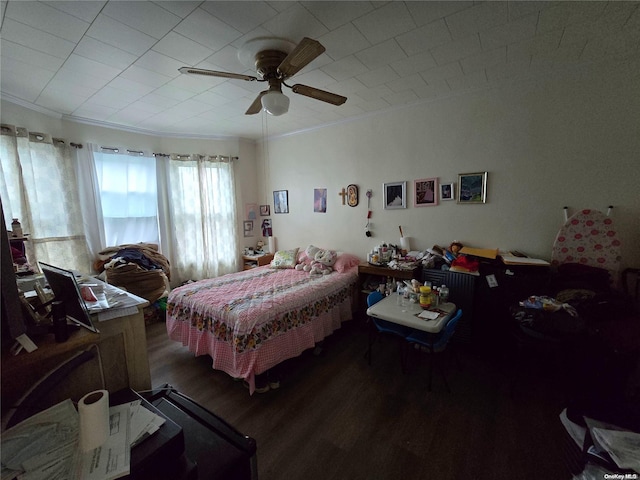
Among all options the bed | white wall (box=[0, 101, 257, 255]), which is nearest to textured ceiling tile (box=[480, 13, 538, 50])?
the bed

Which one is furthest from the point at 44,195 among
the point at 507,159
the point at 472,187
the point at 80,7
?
the point at 507,159

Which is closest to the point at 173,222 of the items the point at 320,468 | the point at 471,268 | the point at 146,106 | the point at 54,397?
the point at 146,106

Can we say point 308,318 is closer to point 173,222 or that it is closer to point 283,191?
point 283,191

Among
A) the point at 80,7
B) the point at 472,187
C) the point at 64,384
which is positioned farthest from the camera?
the point at 472,187

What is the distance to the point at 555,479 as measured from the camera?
1.37 metres

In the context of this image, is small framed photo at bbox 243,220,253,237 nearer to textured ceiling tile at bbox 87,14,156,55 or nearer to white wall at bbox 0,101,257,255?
white wall at bbox 0,101,257,255

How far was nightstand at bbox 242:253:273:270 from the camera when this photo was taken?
14.3ft

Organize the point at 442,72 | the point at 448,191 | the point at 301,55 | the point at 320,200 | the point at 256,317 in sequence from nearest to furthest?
the point at 301,55, the point at 256,317, the point at 442,72, the point at 448,191, the point at 320,200

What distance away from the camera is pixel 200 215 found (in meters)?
4.21

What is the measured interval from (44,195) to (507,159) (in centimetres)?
511

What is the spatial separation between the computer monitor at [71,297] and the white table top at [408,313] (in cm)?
173

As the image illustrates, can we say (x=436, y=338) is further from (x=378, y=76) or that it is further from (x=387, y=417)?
(x=378, y=76)

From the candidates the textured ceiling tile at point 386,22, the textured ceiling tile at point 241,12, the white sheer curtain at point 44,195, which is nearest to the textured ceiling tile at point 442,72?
the textured ceiling tile at point 386,22

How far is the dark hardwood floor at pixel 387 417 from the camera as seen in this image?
4.86ft
